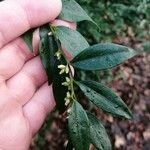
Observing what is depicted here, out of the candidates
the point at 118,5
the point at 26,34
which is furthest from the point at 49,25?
the point at 118,5

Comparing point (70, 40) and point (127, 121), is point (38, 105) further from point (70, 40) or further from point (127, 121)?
point (127, 121)

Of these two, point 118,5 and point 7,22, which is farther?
point 118,5

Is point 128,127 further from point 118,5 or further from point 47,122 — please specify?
point 118,5

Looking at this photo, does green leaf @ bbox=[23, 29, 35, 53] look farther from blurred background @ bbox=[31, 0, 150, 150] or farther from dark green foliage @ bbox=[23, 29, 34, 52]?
blurred background @ bbox=[31, 0, 150, 150]

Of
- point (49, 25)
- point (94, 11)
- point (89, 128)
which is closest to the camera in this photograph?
point (89, 128)

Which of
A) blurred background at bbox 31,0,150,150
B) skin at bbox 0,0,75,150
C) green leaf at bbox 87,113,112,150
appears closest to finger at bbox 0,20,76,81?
skin at bbox 0,0,75,150

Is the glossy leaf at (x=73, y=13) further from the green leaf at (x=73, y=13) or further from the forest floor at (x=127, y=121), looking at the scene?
the forest floor at (x=127, y=121)

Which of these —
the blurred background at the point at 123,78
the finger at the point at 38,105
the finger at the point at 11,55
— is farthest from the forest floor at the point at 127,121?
the finger at the point at 11,55
